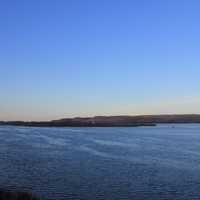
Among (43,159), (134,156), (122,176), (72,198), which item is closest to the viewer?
(72,198)

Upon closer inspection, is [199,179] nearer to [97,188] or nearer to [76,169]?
[97,188]

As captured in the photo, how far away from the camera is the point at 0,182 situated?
29672mm

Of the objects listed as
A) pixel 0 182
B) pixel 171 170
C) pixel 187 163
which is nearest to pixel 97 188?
pixel 0 182

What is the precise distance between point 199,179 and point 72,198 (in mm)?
12686

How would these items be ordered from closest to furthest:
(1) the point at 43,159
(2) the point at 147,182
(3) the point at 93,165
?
(2) the point at 147,182, (3) the point at 93,165, (1) the point at 43,159

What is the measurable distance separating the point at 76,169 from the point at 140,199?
43.0 feet

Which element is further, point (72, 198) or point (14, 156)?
point (14, 156)

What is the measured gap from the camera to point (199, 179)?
32.2 m

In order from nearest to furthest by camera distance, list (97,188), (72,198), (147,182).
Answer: (72,198)
(97,188)
(147,182)

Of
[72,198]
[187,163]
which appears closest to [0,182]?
[72,198]

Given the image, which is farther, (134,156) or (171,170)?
(134,156)

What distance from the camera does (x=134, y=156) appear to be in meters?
48.3

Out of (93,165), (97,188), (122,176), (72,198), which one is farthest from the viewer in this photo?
(93,165)

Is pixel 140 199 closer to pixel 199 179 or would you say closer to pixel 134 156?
pixel 199 179
